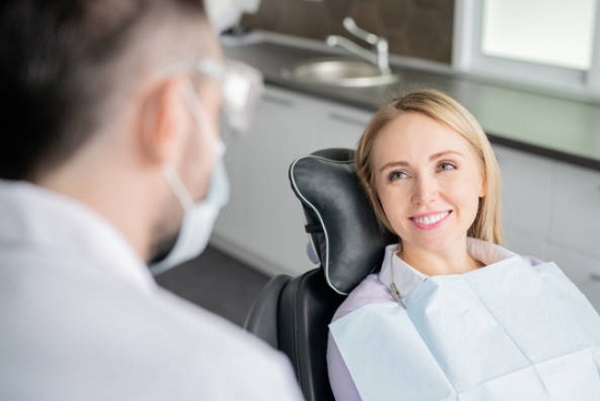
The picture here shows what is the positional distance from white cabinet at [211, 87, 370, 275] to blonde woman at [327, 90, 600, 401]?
45.6 inches

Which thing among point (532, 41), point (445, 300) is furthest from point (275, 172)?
point (445, 300)

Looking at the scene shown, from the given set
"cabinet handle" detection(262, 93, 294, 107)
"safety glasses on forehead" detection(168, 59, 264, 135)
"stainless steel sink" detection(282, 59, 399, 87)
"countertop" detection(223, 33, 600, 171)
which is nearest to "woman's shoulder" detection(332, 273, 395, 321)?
"countertop" detection(223, 33, 600, 171)

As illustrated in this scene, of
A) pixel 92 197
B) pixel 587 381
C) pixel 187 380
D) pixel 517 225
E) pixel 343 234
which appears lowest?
pixel 517 225

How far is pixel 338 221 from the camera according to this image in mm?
1497

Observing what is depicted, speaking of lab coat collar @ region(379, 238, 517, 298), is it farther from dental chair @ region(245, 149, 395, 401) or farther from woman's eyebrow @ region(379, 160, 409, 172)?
woman's eyebrow @ region(379, 160, 409, 172)

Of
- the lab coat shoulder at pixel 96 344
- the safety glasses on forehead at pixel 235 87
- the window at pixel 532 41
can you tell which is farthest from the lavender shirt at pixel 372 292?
the window at pixel 532 41

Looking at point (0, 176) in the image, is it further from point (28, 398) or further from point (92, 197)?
point (28, 398)

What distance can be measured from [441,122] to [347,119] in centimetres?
124

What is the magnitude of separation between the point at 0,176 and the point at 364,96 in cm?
202

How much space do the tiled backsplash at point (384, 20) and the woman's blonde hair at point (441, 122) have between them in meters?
1.54

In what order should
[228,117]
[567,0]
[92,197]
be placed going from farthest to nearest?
[567,0] → [228,117] → [92,197]

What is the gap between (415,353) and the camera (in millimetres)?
1377

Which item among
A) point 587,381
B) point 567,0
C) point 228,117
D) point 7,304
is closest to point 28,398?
point 7,304

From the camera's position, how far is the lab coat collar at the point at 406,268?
1470 millimetres
